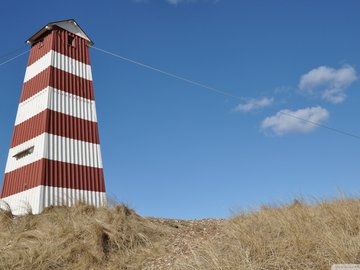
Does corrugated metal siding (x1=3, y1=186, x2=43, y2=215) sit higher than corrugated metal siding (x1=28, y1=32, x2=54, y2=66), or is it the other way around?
corrugated metal siding (x1=28, y1=32, x2=54, y2=66)

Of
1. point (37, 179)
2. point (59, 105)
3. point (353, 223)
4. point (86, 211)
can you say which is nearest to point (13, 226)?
point (86, 211)

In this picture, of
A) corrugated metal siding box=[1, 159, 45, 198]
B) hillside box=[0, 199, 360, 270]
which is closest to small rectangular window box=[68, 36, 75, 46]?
corrugated metal siding box=[1, 159, 45, 198]

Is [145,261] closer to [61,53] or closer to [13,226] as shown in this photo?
[13,226]

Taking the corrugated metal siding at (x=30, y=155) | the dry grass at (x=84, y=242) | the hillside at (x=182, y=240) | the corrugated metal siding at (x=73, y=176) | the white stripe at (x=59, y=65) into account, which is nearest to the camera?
the hillside at (x=182, y=240)

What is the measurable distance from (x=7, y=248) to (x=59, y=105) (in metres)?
9.81

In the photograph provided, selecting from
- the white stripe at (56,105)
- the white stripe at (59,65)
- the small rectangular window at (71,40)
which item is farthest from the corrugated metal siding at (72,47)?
the white stripe at (56,105)

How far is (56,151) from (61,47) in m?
5.93

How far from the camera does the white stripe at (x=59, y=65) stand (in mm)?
20495

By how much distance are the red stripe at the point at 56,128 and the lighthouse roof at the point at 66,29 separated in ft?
16.7

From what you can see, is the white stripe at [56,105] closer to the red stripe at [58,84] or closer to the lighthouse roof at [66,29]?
the red stripe at [58,84]

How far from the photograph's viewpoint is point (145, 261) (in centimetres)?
989

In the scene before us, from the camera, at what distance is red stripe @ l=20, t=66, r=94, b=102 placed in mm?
19953

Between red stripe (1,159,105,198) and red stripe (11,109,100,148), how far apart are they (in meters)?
1.48

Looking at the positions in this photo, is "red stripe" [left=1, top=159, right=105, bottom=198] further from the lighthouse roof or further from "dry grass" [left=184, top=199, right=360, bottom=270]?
"dry grass" [left=184, top=199, right=360, bottom=270]
